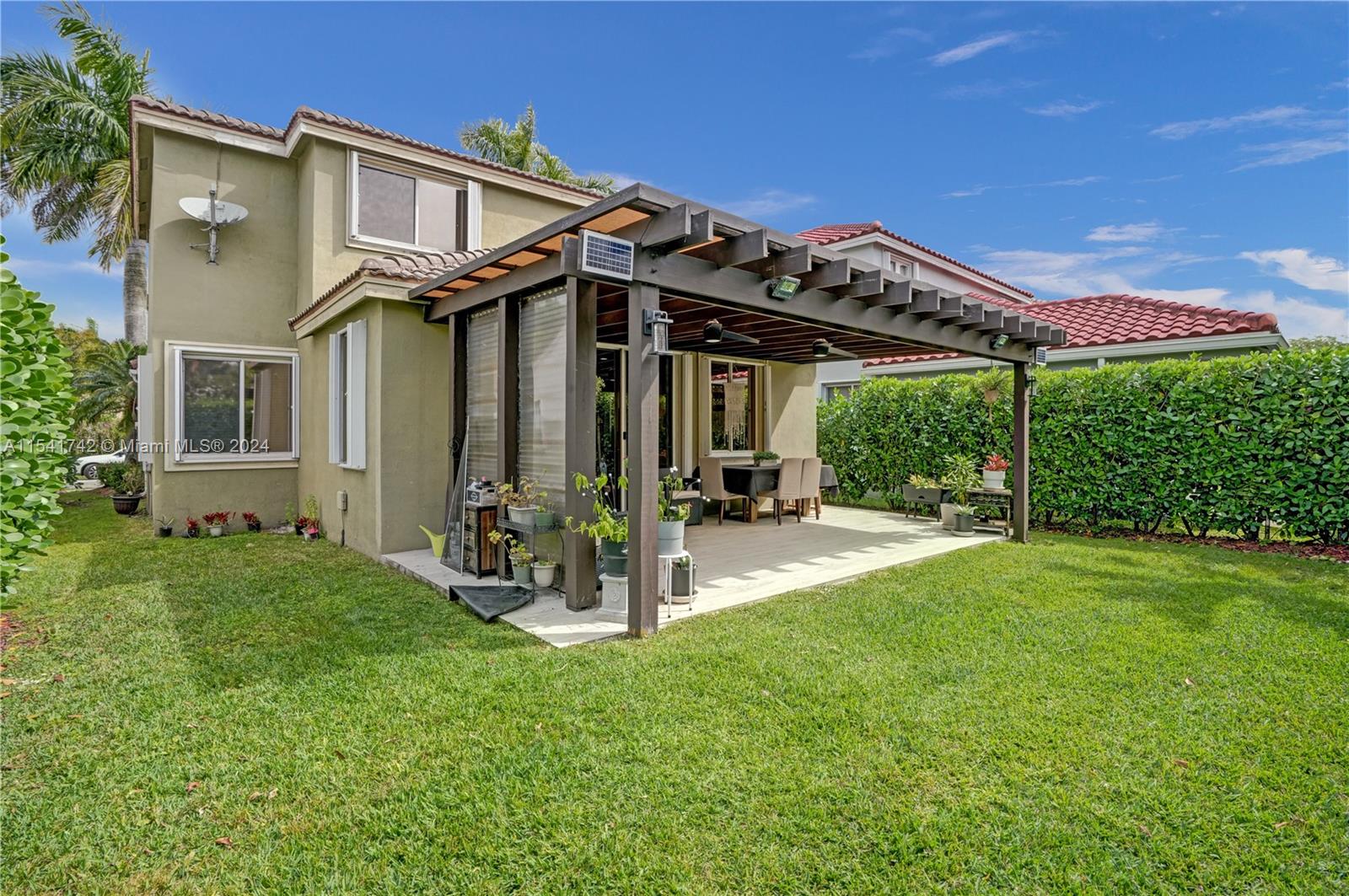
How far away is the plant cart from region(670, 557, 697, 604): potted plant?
3.86ft

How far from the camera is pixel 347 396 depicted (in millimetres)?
8133

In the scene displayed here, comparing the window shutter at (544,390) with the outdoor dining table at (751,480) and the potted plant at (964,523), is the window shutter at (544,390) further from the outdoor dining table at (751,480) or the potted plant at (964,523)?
the potted plant at (964,523)

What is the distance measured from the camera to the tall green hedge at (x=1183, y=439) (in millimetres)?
8102

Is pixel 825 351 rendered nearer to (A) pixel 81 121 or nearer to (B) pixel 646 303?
(B) pixel 646 303

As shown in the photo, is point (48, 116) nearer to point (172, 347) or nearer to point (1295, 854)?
point (172, 347)

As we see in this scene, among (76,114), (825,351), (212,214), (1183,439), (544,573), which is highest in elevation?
(76,114)

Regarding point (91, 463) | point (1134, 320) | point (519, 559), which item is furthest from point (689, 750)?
point (91, 463)

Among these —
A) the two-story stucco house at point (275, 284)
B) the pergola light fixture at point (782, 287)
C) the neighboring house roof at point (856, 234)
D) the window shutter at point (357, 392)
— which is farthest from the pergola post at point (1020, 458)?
the window shutter at point (357, 392)

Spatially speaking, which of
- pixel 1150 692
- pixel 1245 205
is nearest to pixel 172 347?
pixel 1150 692

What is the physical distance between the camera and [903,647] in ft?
15.3

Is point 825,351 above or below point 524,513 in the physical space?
above

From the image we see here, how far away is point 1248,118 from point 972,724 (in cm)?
1521

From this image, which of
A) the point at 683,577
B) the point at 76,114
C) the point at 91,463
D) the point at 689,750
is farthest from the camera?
the point at 91,463

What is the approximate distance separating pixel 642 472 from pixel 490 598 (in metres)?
1.95
